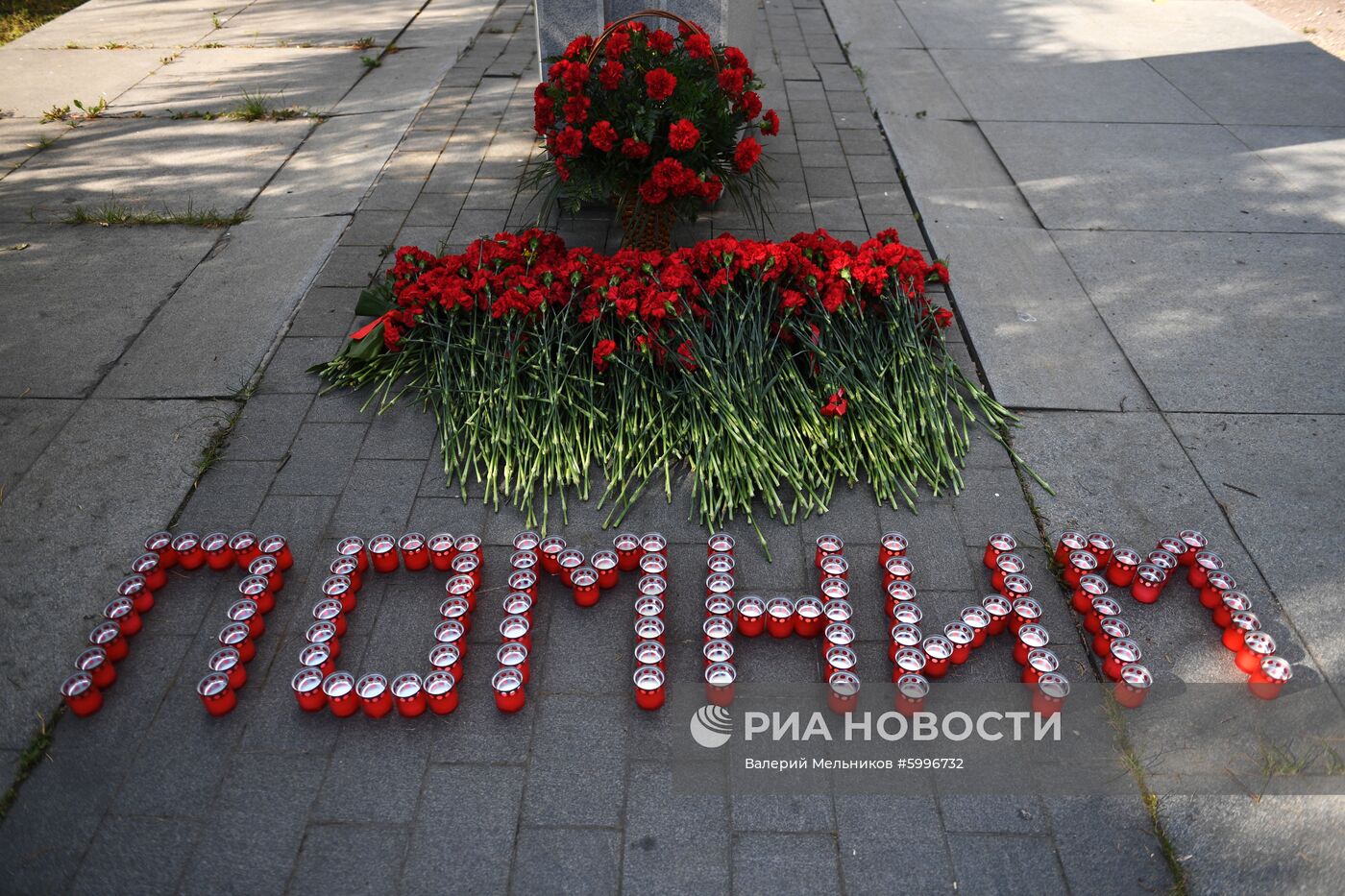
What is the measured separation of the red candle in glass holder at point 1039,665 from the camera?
110 inches

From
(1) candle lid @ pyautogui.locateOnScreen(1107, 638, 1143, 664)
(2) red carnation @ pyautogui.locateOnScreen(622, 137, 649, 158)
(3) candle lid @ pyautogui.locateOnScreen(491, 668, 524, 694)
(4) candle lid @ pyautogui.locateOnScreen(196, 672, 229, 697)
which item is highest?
(2) red carnation @ pyautogui.locateOnScreen(622, 137, 649, 158)

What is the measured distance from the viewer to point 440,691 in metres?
2.73

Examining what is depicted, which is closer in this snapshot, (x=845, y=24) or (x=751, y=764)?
(x=751, y=764)

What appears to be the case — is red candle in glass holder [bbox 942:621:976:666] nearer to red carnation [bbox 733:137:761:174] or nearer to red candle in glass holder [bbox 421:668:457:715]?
red candle in glass holder [bbox 421:668:457:715]

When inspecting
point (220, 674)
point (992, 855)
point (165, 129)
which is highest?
point (165, 129)

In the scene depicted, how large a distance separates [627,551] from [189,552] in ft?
5.04

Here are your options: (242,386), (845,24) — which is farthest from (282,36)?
(242,386)

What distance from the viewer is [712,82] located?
14.7ft

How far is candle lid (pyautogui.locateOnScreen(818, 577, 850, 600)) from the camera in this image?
3049 millimetres

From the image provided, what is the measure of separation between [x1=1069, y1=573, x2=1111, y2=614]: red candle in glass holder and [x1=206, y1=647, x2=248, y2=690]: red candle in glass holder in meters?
2.70

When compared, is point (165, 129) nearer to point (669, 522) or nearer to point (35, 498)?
point (35, 498)

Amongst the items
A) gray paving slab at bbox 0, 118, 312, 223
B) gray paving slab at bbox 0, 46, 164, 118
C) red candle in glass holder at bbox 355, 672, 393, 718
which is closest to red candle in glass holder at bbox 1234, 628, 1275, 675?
red candle in glass holder at bbox 355, 672, 393, 718

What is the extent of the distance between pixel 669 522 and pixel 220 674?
1580 millimetres

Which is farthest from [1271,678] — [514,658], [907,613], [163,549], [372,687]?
[163,549]
